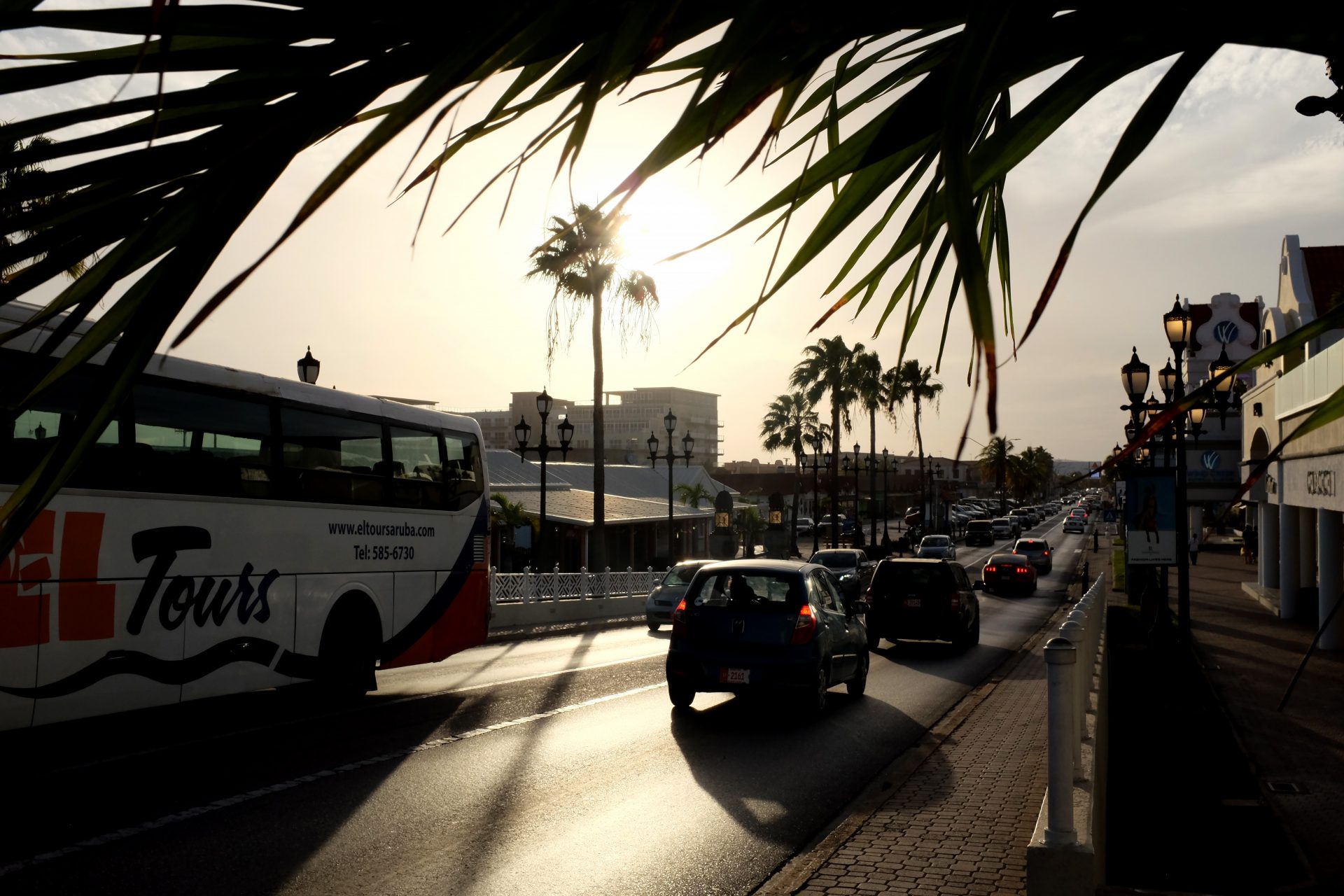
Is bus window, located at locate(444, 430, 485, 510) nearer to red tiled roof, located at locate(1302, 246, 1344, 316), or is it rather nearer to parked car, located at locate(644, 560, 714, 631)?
parked car, located at locate(644, 560, 714, 631)

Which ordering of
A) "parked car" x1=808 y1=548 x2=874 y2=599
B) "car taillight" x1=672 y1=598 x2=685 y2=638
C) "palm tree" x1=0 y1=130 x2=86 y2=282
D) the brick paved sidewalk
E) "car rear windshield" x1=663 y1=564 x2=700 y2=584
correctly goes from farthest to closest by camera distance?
"parked car" x1=808 y1=548 x2=874 y2=599
"car rear windshield" x1=663 y1=564 x2=700 y2=584
"car taillight" x1=672 y1=598 x2=685 y2=638
the brick paved sidewalk
"palm tree" x1=0 y1=130 x2=86 y2=282

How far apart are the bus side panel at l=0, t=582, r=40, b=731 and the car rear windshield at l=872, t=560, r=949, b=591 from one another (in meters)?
15.0

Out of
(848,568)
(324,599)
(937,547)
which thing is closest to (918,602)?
(324,599)

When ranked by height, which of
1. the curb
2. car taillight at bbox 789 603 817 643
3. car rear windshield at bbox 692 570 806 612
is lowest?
the curb

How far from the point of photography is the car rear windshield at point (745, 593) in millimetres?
12531

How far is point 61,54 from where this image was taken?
1.54 m

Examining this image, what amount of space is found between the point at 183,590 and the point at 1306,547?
96.7 ft

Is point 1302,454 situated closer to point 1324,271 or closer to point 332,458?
point 1324,271

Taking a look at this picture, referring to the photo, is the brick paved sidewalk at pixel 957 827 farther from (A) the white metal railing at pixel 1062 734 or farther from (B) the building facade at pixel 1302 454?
(B) the building facade at pixel 1302 454

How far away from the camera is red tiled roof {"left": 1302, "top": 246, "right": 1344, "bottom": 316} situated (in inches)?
1329

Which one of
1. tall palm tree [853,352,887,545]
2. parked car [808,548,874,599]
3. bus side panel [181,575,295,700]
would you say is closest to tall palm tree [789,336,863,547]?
tall palm tree [853,352,887,545]

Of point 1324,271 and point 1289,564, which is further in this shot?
point 1324,271

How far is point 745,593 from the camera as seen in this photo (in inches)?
507

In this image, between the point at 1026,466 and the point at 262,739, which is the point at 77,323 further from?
the point at 1026,466
